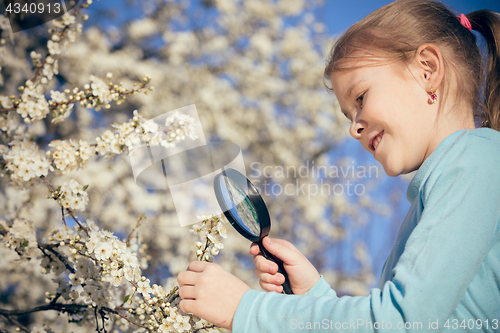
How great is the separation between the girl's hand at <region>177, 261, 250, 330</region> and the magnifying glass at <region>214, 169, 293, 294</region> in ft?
0.65

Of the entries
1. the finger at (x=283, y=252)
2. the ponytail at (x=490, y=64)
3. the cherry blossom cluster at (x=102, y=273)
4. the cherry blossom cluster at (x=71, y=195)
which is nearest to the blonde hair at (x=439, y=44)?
the ponytail at (x=490, y=64)

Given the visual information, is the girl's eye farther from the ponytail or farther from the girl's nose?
the ponytail

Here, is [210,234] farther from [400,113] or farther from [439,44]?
[439,44]

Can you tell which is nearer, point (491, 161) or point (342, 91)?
point (491, 161)

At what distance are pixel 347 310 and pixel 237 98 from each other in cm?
311

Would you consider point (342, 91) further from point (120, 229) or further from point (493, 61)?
point (120, 229)

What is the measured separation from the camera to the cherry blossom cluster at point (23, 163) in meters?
1.17

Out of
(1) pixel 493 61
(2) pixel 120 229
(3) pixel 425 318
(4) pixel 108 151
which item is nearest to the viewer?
(3) pixel 425 318

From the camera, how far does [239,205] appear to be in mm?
1021

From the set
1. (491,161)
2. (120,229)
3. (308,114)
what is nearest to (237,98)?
(308,114)

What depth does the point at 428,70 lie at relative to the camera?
98cm

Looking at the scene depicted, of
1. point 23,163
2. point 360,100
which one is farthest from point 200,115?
point 360,100

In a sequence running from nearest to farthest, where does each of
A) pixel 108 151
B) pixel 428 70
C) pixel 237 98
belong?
pixel 428 70 → pixel 108 151 → pixel 237 98

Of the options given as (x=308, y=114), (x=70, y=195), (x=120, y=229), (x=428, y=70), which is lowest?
(x=120, y=229)
